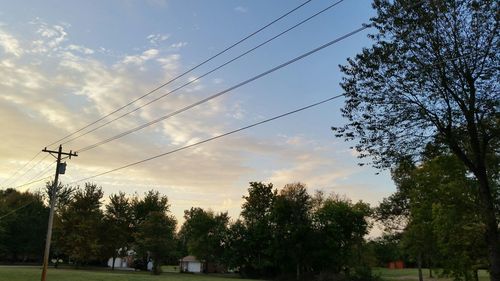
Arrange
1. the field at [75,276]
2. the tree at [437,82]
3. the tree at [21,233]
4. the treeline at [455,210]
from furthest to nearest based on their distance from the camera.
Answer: the tree at [21,233] < the field at [75,276] < the treeline at [455,210] < the tree at [437,82]

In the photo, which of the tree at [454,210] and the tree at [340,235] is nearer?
the tree at [454,210]

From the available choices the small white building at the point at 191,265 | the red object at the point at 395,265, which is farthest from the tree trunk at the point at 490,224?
the red object at the point at 395,265

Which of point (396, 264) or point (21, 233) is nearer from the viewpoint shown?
point (21, 233)

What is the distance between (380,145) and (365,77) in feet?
10.7

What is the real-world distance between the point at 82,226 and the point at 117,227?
6.52 meters

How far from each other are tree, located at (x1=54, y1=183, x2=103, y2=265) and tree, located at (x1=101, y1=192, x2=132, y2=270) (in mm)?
1387

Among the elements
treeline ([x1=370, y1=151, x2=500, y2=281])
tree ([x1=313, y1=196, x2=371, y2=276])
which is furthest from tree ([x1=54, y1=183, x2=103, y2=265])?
treeline ([x1=370, y1=151, x2=500, y2=281])

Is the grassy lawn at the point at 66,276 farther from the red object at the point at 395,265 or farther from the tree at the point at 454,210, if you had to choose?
the red object at the point at 395,265

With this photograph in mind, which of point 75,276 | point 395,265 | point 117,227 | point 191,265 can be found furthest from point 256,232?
point 395,265

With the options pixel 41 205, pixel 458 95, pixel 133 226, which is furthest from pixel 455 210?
pixel 41 205

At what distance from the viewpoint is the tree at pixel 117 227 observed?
2842 inches

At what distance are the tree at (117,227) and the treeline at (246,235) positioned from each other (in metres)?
0.03

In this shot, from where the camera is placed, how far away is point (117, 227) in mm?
72812

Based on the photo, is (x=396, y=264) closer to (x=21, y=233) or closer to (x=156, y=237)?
(x=156, y=237)
